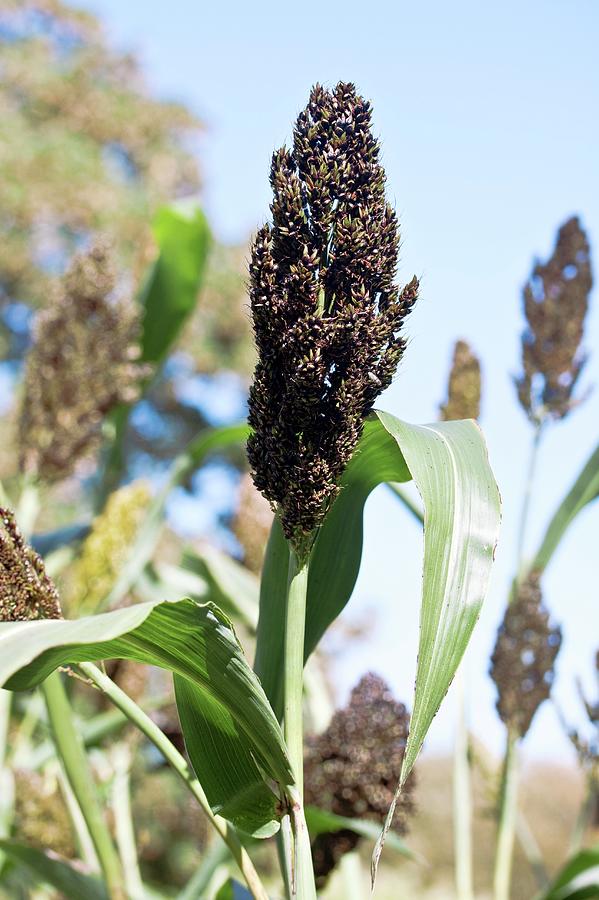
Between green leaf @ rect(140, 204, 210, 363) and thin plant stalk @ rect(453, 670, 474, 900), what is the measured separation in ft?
3.79

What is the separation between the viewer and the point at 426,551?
0.86 metres

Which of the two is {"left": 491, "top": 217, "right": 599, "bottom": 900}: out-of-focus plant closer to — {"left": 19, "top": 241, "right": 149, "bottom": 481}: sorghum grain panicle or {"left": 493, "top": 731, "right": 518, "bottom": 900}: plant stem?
{"left": 493, "top": 731, "right": 518, "bottom": 900}: plant stem

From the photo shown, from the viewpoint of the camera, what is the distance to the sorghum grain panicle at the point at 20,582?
880 millimetres

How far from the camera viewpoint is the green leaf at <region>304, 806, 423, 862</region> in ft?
4.41

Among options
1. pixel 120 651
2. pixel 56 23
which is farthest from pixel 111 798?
pixel 56 23

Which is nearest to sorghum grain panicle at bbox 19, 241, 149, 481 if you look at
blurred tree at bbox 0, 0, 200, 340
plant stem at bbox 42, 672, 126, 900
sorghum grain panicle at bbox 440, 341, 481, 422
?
sorghum grain panicle at bbox 440, 341, 481, 422

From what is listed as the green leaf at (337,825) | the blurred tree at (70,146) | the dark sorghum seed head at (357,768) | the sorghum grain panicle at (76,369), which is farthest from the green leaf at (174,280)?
the blurred tree at (70,146)

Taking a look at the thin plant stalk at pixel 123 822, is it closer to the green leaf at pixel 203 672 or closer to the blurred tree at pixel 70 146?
the green leaf at pixel 203 672

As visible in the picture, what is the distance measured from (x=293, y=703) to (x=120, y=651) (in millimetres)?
169

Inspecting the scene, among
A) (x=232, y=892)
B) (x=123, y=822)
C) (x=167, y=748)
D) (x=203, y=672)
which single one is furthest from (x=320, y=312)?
(x=123, y=822)

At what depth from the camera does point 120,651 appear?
899 mm

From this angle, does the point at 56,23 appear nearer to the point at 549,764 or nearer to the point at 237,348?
the point at 237,348

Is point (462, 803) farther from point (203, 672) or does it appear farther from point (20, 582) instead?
point (20, 582)

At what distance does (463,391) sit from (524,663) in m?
0.52
